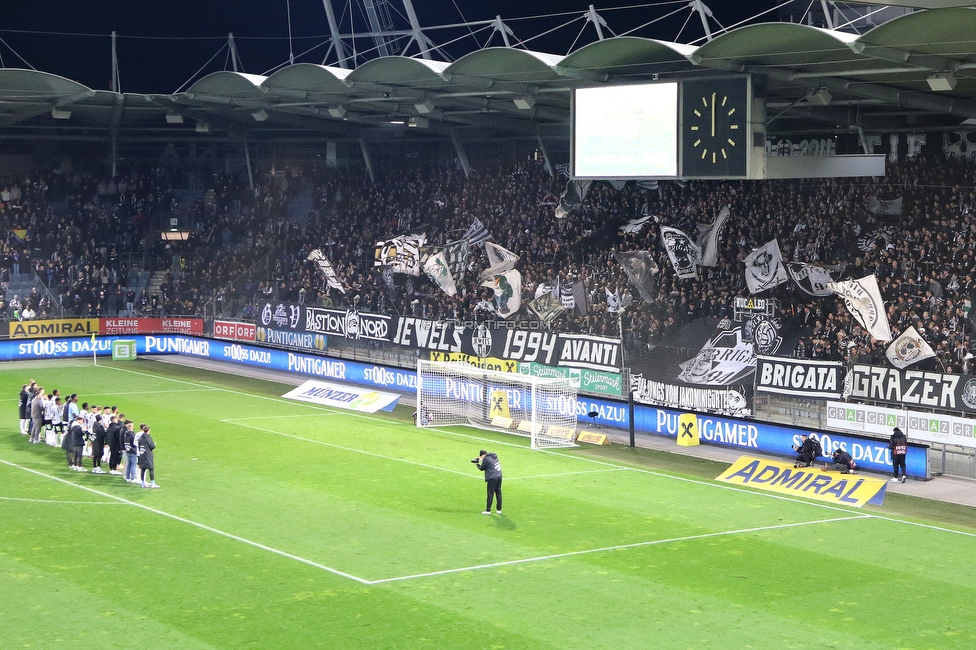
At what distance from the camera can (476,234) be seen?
45688mm

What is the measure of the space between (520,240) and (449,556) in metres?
24.7

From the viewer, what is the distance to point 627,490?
26.6 m

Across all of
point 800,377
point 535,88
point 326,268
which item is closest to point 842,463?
point 800,377

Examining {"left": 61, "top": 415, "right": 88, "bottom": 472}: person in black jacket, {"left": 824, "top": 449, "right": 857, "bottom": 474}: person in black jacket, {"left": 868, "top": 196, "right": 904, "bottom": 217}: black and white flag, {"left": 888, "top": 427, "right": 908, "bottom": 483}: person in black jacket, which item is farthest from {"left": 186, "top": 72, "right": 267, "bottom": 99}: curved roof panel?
{"left": 888, "top": 427, "right": 908, "bottom": 483}: person in black jacket

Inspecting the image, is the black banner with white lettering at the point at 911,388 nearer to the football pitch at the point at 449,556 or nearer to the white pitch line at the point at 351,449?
the football pitch at the point at 449,556

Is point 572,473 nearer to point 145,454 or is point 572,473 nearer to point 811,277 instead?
point 145,454

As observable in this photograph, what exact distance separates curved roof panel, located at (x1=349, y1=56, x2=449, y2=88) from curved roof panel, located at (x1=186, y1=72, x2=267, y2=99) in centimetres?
490

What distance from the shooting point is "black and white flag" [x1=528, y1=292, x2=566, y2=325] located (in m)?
40.1

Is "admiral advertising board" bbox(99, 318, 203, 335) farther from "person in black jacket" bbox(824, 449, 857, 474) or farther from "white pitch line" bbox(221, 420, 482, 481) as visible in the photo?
"person in black jacket" bbox(824, 449, 857, 474)

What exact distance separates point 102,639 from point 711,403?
19.8 metres

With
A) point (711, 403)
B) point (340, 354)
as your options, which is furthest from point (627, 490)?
point (340, 354)

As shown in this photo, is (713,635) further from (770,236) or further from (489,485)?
(770,236)

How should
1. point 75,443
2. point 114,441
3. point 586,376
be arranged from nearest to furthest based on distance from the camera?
point 114,441
point 75,443
point 586,376

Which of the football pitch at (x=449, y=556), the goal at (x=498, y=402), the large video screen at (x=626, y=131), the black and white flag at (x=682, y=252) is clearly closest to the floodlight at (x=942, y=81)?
the large video screen at (x=626, y=131)
